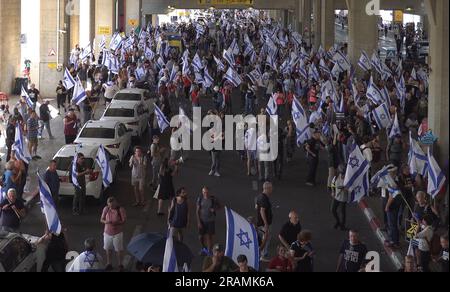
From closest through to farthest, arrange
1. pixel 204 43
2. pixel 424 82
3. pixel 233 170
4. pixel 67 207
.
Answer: pixel 67 207 → pixel 233 170 → pixel 424 82 → pixel 204 43

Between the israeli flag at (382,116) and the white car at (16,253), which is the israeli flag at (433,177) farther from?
the israeli flag at (382,116)

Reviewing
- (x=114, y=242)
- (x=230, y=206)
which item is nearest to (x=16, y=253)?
(x=114, y=242)

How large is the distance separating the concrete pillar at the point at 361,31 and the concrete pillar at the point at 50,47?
1451 centimetres

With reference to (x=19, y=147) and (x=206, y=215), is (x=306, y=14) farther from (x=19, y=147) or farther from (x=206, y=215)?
(x=206, y=215)

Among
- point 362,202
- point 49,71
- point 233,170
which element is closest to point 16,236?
point 362,202

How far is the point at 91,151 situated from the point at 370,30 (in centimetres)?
2856

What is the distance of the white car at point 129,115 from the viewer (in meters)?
29.8

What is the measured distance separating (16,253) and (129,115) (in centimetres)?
1621

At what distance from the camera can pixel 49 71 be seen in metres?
43.8

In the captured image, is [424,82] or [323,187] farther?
[424,82]

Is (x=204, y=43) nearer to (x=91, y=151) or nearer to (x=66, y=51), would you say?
(x=66, y=51)

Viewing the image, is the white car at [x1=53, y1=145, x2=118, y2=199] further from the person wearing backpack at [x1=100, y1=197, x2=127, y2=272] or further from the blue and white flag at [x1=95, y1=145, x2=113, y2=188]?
the person wearing backpack at [x1=100, y1=197, x2=127, y2=272]

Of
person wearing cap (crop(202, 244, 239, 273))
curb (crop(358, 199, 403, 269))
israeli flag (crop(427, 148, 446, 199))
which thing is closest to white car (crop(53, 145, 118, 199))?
curb (crop(358, 199, 403, 269))

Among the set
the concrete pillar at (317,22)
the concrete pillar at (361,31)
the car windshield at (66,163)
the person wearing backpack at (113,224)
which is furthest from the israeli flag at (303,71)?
the person wearing backpack at (113,224)
